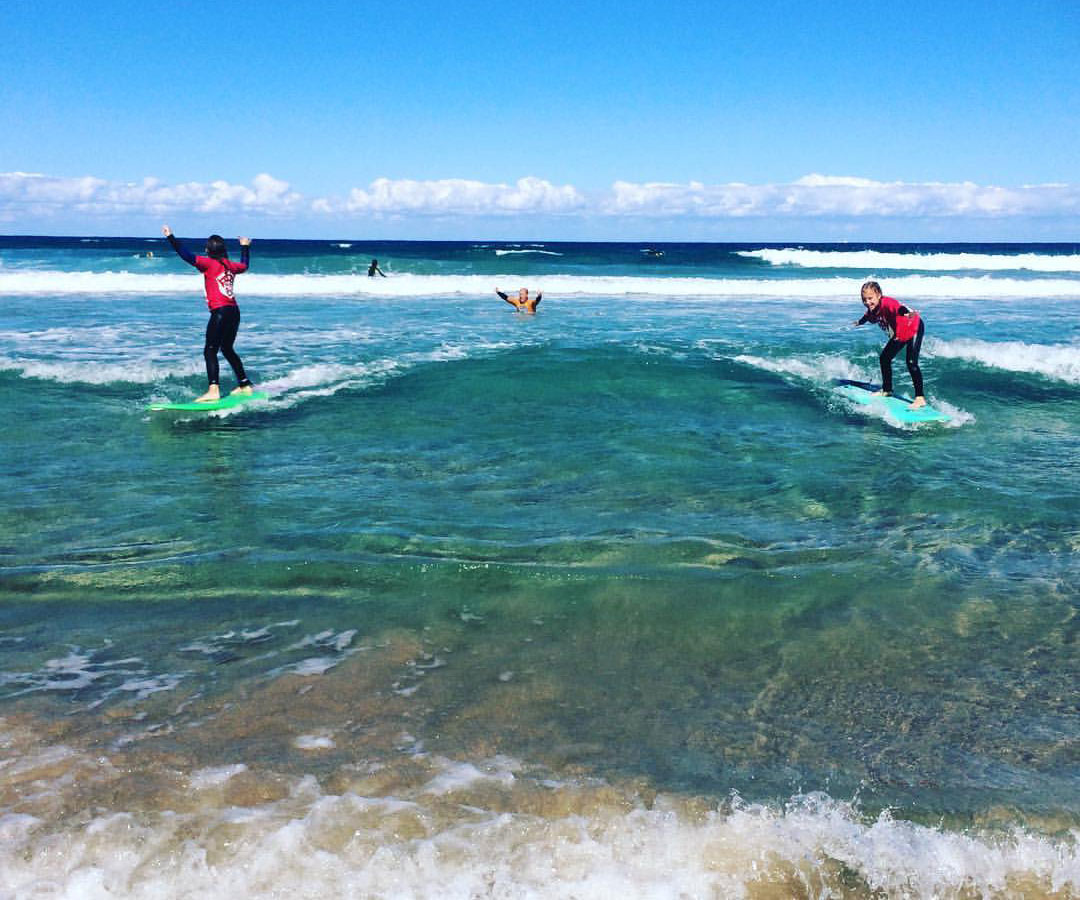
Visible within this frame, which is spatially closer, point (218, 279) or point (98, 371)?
point (218, 279)

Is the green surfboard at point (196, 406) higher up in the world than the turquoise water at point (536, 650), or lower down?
higher up

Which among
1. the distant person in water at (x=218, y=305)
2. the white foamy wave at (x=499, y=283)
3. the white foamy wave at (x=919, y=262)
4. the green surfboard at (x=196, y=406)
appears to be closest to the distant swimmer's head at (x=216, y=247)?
the distant person in water at (x=218, y=305)

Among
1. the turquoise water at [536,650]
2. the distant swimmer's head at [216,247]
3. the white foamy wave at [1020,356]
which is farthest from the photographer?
the white foamy wave at [1020,356]

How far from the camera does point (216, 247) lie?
400 inches

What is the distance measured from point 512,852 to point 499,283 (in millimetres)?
36260

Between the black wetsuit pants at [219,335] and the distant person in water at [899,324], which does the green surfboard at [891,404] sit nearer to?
the distant person in water at [899,324]

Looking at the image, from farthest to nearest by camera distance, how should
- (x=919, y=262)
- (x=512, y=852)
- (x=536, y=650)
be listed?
(x=919, y=262) → (x=536, y=650) → (x=512, y=852)

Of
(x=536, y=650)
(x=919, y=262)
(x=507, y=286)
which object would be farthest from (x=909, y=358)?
(x=919, y=262)

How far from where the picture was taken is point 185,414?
10164 mm

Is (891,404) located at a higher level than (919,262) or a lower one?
lower

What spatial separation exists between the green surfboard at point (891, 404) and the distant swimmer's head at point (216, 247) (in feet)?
Result: 27.2

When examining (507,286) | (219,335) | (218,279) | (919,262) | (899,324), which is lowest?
(219,335)

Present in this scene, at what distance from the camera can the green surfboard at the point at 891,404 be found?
407 inches

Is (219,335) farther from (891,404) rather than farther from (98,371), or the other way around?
(891,404)
